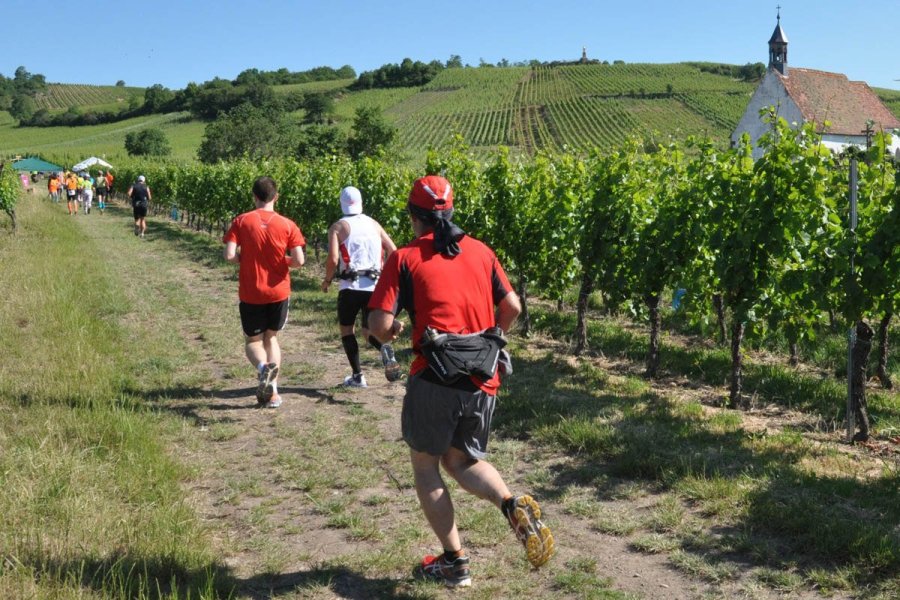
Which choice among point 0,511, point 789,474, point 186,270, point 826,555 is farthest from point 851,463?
point 186,270

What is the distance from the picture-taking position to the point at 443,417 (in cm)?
342

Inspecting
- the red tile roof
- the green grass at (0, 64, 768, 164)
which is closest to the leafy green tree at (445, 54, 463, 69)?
the green grass at (0, 64, 768, 164)

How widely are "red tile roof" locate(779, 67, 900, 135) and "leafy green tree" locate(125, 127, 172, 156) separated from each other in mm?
63201

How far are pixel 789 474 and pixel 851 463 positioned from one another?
2.05 ft

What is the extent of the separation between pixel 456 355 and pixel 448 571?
1023 millimetres

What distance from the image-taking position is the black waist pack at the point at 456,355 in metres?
3.36

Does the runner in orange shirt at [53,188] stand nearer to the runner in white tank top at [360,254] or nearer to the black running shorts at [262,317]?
the runner in white tank top at [360,254]

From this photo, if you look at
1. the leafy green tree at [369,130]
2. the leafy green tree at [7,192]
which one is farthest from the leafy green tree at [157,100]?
the leafy green tree at [7,192]

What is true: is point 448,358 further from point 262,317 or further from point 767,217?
point 767,217

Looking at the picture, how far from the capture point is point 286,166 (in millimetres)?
21312

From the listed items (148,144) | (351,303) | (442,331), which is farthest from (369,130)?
(442,331)

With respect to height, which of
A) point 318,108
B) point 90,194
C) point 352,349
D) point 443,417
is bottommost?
point 352,349

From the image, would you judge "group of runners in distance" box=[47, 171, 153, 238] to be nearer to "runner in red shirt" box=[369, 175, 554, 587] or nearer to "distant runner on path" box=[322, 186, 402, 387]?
"distant runner on path" box=[322, 186, 402, 387]

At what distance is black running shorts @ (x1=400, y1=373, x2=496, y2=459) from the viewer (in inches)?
135
